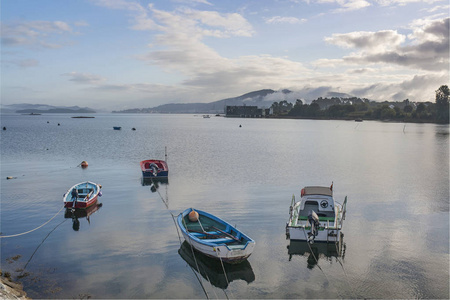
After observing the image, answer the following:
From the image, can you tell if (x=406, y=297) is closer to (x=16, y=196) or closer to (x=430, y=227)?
(x=430, y=227)

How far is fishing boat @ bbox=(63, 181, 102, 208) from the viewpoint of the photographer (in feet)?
106

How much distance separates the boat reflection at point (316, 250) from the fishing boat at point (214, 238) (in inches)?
156

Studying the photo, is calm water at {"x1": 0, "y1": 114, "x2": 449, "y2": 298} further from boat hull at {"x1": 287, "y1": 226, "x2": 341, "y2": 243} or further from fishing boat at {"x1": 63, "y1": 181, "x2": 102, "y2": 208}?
fishing boat at {"x1": 63, "y1": 181, "x2": 102, "y2": 208}

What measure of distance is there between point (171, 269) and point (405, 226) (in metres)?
20.8

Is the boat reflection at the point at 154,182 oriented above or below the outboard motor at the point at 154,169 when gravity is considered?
below

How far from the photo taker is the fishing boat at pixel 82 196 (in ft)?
106

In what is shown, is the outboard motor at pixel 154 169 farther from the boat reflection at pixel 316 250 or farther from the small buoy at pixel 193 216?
the boat reflection at pixel 316 250

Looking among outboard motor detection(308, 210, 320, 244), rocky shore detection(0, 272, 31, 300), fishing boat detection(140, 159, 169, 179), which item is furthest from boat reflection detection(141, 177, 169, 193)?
rocky shore detection(0, 272, 31, 300)

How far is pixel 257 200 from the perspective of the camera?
120ft

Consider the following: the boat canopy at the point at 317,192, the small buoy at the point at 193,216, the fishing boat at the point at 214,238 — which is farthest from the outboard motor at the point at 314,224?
the small buoy at the point at 193,216

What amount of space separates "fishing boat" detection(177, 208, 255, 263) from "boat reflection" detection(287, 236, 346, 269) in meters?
3.97

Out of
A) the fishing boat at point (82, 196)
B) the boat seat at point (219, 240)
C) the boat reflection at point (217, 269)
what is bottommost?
the boat reflection at point (217, 269)

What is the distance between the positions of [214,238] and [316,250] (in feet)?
24.9

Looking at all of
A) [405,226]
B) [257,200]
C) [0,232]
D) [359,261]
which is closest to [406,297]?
[359,261]
